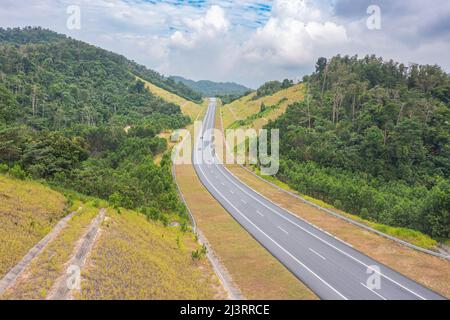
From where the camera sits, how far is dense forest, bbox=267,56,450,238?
33500 mm

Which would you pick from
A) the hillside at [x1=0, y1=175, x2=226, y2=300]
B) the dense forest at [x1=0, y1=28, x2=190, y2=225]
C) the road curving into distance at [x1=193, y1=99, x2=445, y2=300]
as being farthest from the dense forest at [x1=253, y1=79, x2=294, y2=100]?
the hillside at [x1=0, y1=175, x2=226, y2=300]

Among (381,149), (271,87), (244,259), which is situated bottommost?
(244,259)

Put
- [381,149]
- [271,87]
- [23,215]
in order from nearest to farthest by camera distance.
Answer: [23,215] < [381,149] < [271,87]

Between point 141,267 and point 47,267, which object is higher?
point 47,267

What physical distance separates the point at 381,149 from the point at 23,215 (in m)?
46.2

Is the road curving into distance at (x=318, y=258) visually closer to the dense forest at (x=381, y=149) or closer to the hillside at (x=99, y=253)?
the hillside at (x=99, y=253)

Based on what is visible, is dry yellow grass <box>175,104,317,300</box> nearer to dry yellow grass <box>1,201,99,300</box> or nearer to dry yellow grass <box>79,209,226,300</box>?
dry yellow grass <box>79,209,226,300</box>

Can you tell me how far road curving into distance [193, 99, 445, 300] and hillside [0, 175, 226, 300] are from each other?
555 centimetres

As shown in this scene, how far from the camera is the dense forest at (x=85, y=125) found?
2995 centimetres

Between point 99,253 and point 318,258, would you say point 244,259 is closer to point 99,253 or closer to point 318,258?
point 318,258

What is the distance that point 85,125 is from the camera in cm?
7719

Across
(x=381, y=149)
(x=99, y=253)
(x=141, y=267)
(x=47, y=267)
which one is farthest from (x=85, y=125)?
(x=47, y=267)
